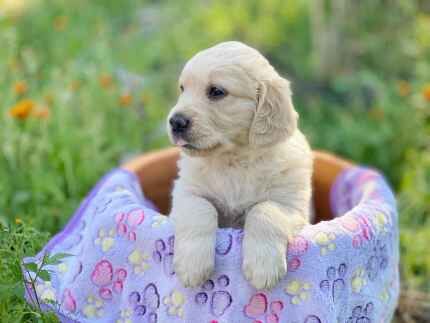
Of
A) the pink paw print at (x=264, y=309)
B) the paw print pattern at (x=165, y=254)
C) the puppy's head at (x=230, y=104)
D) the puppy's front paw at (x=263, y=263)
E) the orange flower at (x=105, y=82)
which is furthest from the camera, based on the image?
the orange flower at (x=105, y=82)

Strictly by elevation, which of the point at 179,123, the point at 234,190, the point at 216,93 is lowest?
the point at 234,190

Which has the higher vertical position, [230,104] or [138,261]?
[230,104]

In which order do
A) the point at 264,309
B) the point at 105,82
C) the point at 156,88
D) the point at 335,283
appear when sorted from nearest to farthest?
the point at 264,309 → the point at 335,283 → the point at 105,82 → the point at 156,88

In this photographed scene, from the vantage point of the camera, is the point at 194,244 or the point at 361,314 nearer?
the point at 194,244

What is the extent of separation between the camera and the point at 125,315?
272 centimetres

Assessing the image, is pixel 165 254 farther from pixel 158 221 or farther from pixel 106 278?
pixel 106 278

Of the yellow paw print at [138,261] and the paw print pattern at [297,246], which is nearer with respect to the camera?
the paw print pattern at [297,246]

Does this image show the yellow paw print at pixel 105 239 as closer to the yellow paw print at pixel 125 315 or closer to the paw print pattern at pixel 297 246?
the yellow paw print at pixel 125 315

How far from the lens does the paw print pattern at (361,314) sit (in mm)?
2721

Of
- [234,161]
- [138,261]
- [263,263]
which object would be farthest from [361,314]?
[138,261]

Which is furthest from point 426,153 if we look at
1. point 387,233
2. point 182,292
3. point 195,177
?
point 182,292

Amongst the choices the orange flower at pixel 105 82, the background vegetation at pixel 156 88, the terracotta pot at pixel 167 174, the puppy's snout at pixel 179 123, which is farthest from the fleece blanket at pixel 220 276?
the orange flower at pixel 105 82

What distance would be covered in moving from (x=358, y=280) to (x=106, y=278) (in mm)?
1128

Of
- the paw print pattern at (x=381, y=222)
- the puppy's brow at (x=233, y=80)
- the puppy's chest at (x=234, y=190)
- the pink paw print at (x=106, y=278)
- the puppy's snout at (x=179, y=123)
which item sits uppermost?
the puppy's brow at (x=233, y=80)
